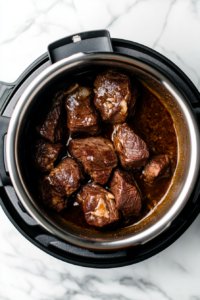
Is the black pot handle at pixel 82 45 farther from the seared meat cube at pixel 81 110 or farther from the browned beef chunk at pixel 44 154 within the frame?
the browned beef chunk at pixel 44 154

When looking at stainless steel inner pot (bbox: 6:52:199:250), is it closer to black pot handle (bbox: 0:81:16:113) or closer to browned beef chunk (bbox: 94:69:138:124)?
browned beef chunk (bbox: 94:69:138:124)

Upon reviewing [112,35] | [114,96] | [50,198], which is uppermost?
[112,35]

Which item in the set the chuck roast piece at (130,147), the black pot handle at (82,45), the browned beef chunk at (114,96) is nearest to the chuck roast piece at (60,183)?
the chuck roast piece at (130,147)

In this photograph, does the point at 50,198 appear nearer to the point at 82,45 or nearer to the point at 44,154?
the point at 44,154

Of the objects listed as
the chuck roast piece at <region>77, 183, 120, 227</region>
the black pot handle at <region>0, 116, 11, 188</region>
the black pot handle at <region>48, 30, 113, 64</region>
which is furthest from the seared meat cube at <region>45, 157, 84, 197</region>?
the black pot handle at <region>48, 30, 113, 64</region>

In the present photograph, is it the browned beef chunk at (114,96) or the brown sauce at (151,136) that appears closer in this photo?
the browned beef chunk at (114,96)

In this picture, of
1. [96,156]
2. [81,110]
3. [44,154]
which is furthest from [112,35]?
[44,154]
